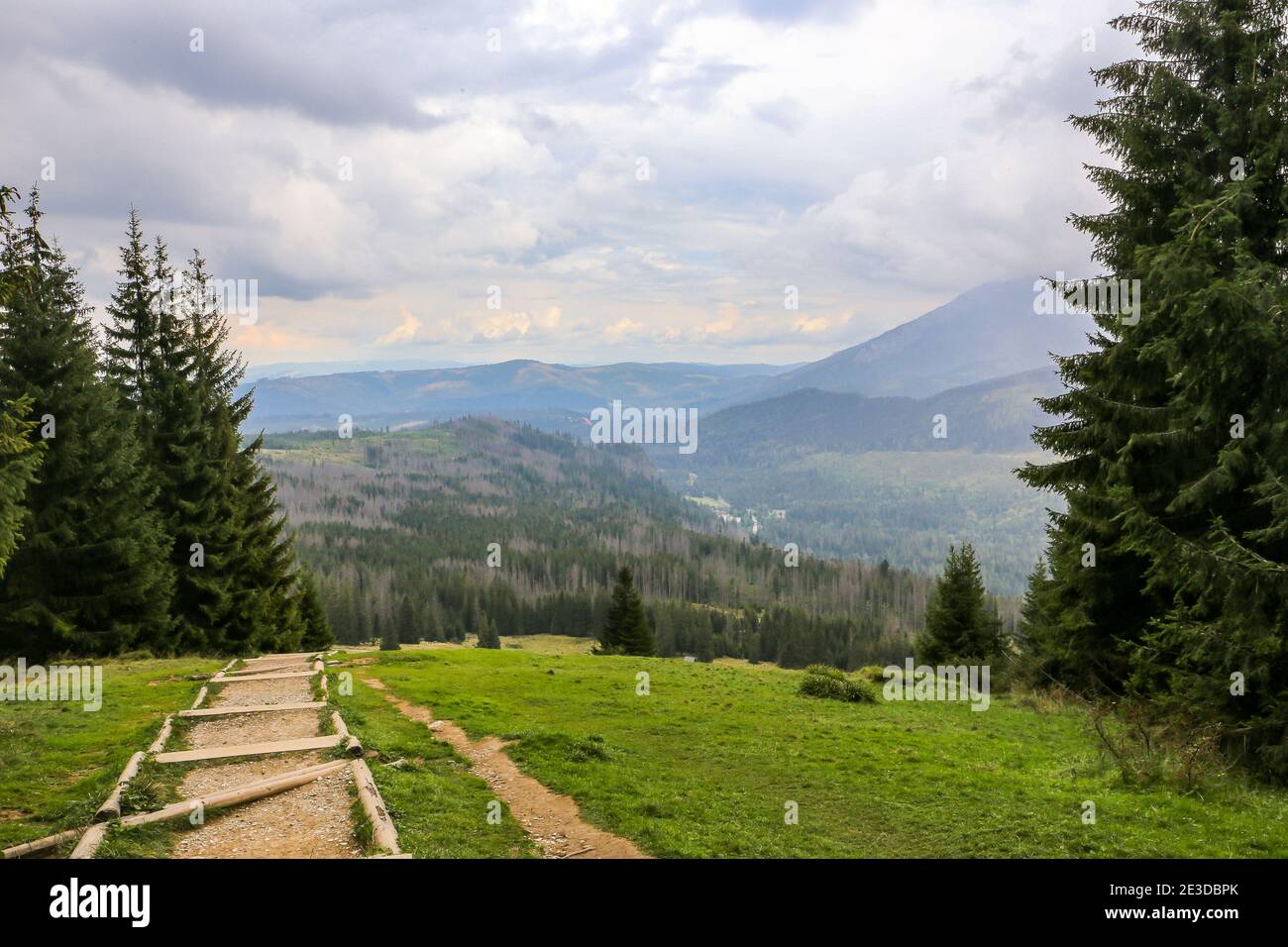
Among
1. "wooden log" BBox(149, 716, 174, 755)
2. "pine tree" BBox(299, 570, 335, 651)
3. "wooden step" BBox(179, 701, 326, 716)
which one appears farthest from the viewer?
"pine tree" BBox(299, 570, 335, 651)

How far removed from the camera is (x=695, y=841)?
10.8m

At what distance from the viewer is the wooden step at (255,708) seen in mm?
16919

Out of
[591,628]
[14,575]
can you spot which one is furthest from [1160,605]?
[591,628]

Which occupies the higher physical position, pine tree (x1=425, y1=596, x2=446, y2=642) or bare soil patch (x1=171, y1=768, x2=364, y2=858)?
bare soil patch (x1=171, y1=768, x2=364, y2=858)

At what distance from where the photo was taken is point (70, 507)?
2722cm

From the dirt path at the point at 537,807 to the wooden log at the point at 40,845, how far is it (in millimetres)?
6226

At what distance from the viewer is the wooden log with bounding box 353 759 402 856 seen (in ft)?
31.1

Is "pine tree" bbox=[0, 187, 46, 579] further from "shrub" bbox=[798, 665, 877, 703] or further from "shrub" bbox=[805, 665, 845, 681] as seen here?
"shrub" bbox=[805, 665, 845, 681]

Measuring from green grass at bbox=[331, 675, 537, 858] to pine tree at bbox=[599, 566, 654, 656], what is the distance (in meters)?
43.1

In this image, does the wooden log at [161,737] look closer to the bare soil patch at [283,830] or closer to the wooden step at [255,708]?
the wooden step at [255,708]

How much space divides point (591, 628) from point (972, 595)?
114 meters

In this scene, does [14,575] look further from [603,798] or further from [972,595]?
[972,595]
